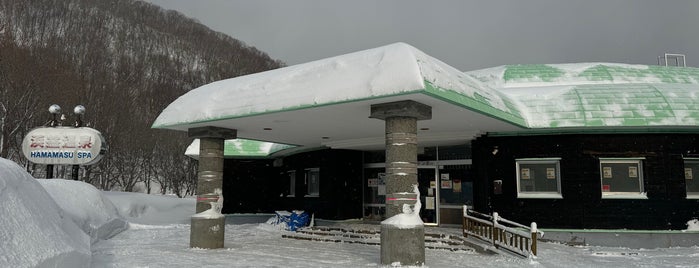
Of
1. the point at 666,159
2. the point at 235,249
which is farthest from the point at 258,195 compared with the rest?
the point at 666,159

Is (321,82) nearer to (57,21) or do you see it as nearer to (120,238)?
(120,238)

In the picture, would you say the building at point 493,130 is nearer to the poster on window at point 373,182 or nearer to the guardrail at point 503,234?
the poster on window at point 373,182

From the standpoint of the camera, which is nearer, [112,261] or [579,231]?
[112,261]

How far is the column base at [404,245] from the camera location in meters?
9.37

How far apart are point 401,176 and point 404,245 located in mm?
1322

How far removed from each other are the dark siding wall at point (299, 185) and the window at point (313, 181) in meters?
0.21

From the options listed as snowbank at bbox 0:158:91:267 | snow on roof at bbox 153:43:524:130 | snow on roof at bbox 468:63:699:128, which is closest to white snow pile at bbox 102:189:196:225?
snow on roof at bbox 153:43:524:130

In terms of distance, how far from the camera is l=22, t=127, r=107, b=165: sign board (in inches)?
787

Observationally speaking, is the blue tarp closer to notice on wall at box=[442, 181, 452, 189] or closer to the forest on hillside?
notice on wall at box=[442, 181, 452, 189]

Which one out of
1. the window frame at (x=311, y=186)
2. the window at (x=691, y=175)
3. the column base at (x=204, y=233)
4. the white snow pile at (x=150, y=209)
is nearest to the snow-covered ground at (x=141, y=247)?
the column base at (x=204, y=233)

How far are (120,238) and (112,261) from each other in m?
5.98

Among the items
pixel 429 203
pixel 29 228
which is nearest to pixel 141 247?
pixel 29 228

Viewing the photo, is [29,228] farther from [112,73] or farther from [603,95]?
[112,73]

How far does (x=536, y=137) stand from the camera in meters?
14.7
